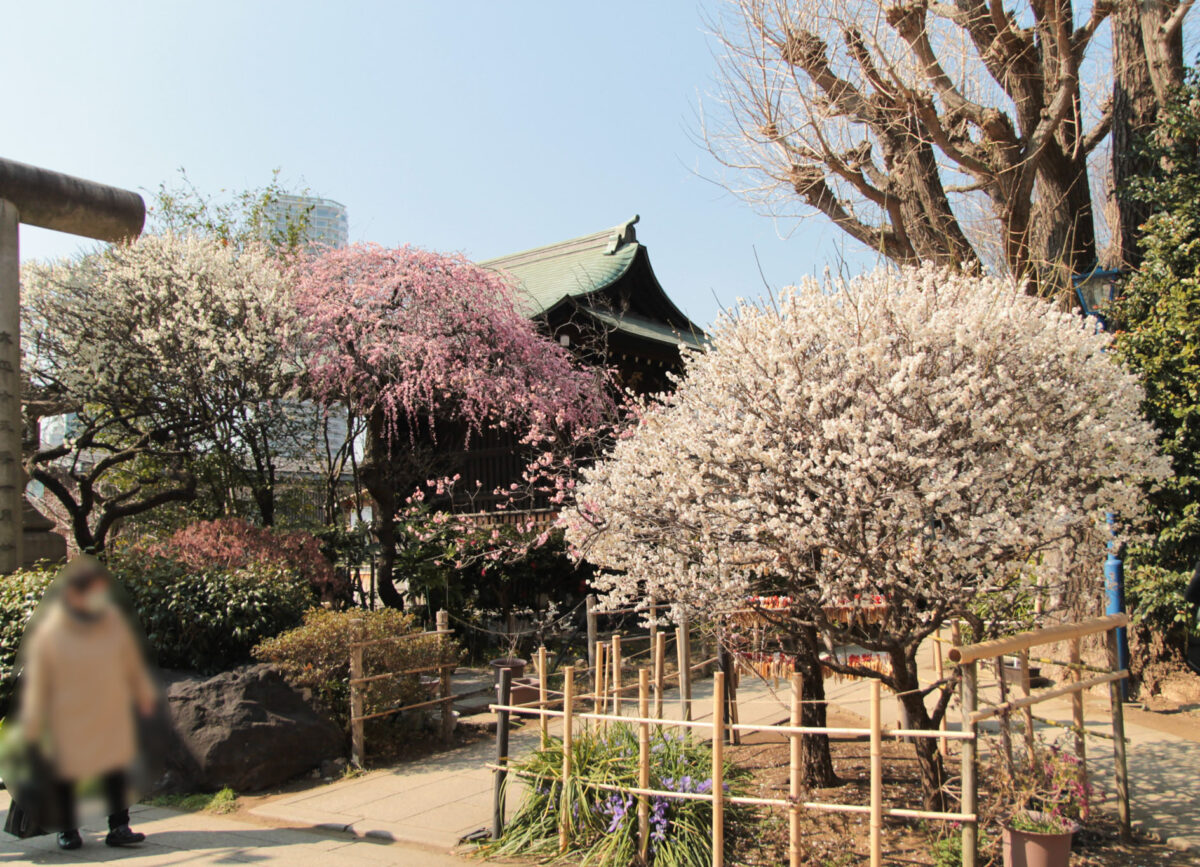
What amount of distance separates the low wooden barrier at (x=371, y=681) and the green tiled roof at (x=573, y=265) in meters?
7.80

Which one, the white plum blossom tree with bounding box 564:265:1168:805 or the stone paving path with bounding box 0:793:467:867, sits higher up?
the white plum blossom tree with bounding box 564:265:1168:805

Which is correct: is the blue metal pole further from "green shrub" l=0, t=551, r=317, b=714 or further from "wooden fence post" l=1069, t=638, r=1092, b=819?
"green shrub" l=0, t=551, r=317, b=714

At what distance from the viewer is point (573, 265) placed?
20.5 meters

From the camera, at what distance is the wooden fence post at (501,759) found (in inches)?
257

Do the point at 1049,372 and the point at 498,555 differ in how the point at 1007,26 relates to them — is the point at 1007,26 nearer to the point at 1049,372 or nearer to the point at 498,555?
the point at 1049,372

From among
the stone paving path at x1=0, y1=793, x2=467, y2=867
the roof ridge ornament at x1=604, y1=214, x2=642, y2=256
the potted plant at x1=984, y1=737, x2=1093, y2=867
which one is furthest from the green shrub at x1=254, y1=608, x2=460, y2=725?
the roof ridge ornament at x1=604, y1=214, x2=642, y2=256

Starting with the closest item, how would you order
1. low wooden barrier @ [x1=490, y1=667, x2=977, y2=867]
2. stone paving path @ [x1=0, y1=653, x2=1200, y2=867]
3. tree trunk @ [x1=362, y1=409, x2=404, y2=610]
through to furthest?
low wooden barrier @ [x1=490, y1=667, x2=977, y2=867] → stone paving path @ [x1=0, y1=653, x2=1200, y2=867] → tree trunk @ [x1=362, y1=409, x2=404, y2=610]

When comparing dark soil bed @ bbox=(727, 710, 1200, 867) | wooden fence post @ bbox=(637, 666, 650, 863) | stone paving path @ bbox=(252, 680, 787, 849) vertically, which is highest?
wooden fence post @ bbox=(637, 666, 650, 863)

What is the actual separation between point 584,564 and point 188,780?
6.89 m

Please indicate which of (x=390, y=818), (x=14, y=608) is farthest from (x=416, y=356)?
(x=390, y=818)

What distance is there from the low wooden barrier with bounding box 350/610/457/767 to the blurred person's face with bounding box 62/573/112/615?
855cm

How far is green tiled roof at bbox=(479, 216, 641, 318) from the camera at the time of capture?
17938 millimetres

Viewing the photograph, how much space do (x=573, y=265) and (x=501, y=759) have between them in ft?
49.7

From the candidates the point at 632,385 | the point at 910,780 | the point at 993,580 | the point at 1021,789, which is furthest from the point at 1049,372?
the point at 632,385
